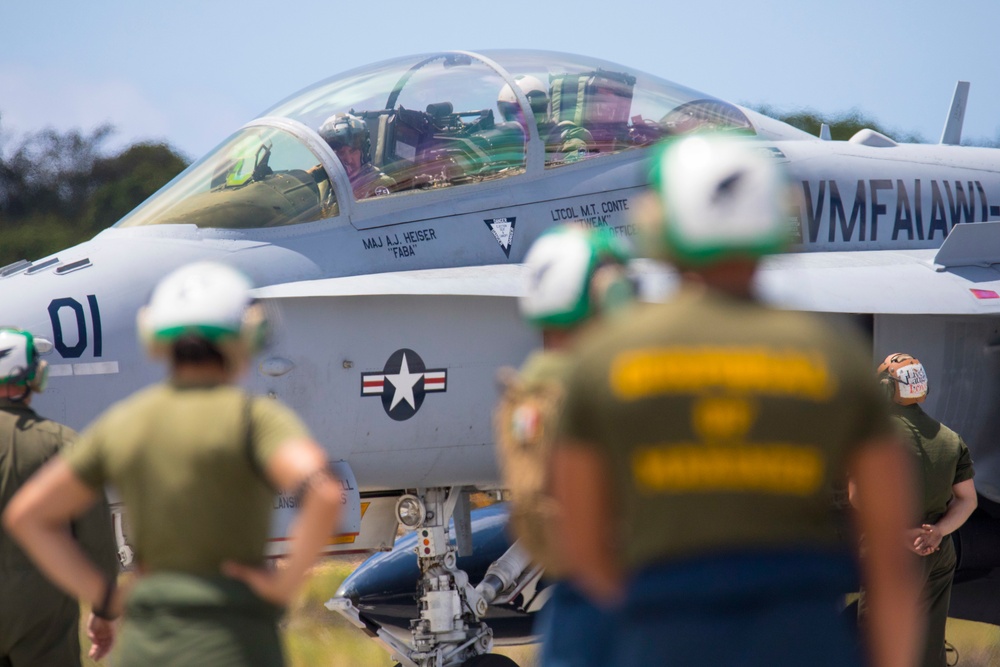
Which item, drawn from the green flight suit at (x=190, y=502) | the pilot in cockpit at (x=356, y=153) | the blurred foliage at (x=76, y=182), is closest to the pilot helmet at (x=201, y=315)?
the green flight suit at (x=190, y=502)

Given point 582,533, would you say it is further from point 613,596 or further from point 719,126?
point 719,126

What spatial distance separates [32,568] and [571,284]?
9.31 feet

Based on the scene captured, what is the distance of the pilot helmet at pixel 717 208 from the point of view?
6.82ft

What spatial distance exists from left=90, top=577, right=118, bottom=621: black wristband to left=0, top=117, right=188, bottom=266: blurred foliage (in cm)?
1849

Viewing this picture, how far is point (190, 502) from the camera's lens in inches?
104

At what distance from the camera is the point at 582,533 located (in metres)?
2.07

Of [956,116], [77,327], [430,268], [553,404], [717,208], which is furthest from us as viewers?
[956,116]

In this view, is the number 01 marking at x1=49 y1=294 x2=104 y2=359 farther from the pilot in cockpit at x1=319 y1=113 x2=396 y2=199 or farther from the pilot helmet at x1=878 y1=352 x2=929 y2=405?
the pilot helmet at x1=878 y1=352 x2=929 y2=405

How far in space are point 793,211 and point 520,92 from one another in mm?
1967

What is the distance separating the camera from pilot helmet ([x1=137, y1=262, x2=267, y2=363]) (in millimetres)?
2754

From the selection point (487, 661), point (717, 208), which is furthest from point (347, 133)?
point (717, 208)

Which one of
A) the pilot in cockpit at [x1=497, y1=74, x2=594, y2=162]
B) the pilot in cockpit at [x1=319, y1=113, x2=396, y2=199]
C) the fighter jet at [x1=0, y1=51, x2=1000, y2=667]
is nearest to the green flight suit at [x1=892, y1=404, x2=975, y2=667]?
the fighter jet at [x1=0, y1=51, x2=1000, y2=667]

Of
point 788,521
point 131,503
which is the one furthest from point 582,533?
point 131,503

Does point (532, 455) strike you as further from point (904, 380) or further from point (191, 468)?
point (904, 380)
